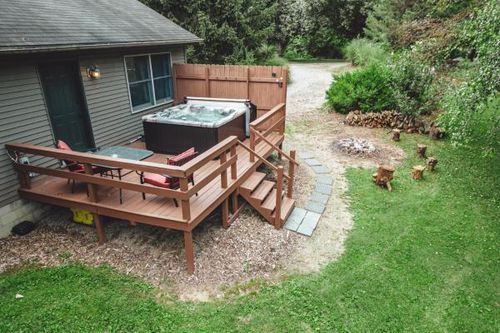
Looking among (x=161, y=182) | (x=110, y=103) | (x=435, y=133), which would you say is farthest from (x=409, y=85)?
(x=161, y=182)

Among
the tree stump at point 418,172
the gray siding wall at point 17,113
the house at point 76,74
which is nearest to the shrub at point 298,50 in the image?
the house at point 76,74

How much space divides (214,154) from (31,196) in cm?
336

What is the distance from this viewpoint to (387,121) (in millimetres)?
12000

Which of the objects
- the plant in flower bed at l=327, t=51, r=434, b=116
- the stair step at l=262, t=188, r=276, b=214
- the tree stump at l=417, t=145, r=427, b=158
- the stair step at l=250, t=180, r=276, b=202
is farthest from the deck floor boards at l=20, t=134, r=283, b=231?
the plant in flower bed at l=327, t=51, r=434, b=116

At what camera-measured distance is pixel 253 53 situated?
16.8 m

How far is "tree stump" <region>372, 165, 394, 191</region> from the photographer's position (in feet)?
25.2

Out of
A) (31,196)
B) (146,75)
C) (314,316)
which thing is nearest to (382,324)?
(314,316)

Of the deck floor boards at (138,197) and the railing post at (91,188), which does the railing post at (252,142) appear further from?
the railing post at (91,188)

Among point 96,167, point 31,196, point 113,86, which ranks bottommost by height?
point 31,196

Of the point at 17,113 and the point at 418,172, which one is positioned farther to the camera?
the point at 418,172

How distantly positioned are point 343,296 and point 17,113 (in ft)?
19.8

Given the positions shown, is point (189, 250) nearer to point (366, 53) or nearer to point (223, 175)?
point (223, 175)

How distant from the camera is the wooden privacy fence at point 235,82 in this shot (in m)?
8.82

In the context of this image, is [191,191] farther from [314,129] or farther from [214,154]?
[314,129]
